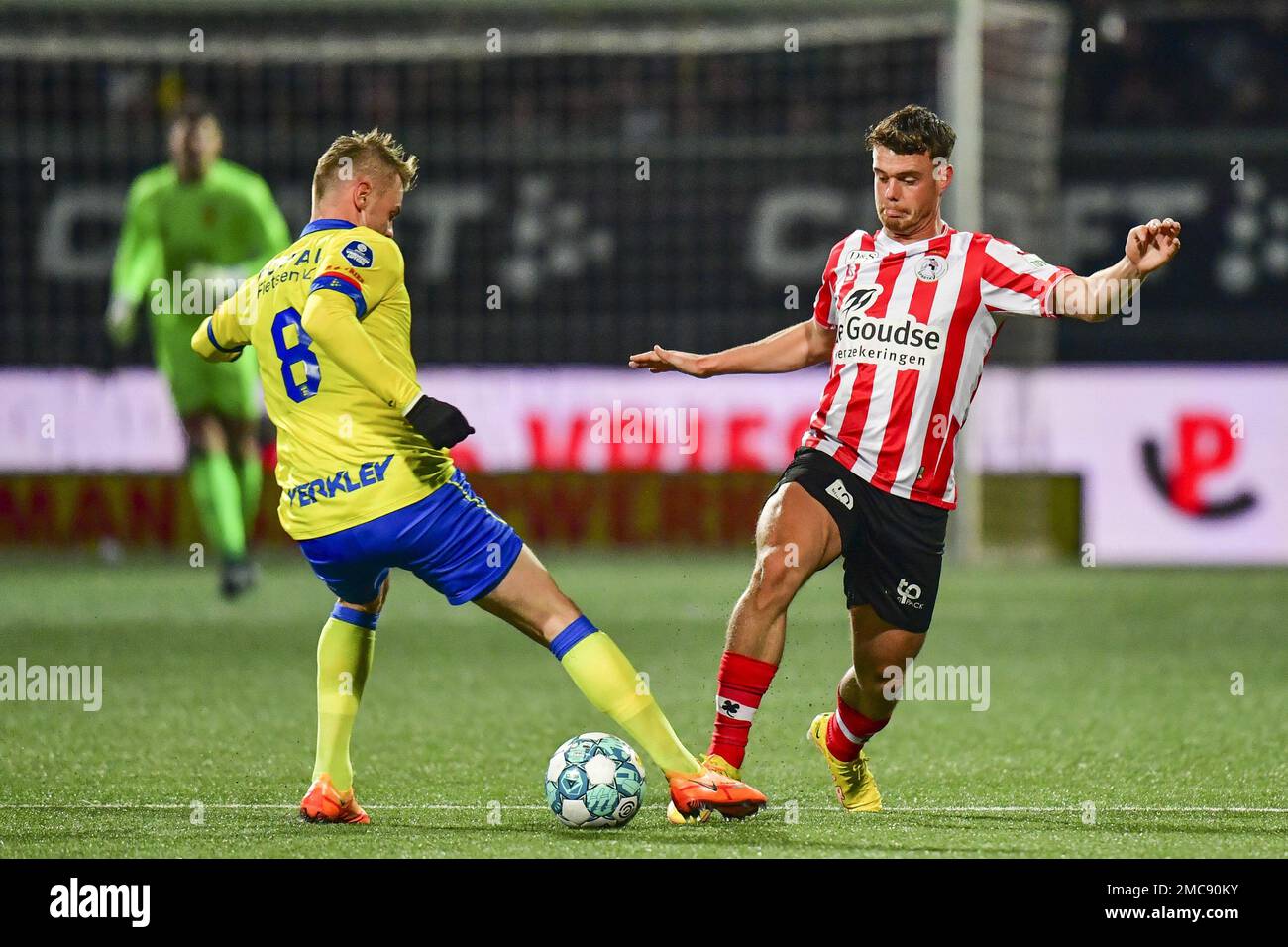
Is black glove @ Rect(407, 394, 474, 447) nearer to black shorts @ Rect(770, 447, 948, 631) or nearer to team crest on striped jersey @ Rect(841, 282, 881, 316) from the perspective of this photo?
black shorts @ Rect(770, 447, 948, 631)

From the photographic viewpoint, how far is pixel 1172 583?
12367mm

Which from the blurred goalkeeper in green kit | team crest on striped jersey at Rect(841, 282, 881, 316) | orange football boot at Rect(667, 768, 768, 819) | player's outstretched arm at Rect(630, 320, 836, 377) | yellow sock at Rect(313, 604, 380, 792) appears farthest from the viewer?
the blurred goalkeeper in green kit

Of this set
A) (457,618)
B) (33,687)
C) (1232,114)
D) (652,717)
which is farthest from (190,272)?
(1232,114)

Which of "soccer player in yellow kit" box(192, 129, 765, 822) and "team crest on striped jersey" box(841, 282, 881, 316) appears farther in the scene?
"team crest on striped jersey" box(841, 282, 881, 316)

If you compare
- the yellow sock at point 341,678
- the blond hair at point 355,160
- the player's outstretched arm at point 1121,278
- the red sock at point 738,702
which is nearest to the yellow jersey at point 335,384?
the blond hair at point 355,160

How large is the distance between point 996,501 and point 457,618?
14.3 feet

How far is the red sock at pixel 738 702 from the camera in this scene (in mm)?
4848

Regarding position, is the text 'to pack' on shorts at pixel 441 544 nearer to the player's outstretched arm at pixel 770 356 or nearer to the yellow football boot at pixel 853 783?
the player's outstretched arm at pixel 770 356

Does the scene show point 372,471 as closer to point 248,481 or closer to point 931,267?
point 931,267

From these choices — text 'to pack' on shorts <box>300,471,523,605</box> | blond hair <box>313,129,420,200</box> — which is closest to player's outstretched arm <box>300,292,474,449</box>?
text 'to pack' on shorts <box>300,471,523,605</box>

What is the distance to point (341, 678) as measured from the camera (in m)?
5.00

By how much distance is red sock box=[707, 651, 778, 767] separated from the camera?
4848 mm

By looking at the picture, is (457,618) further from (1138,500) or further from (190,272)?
(1138,500)

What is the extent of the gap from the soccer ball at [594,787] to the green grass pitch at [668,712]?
0.05 metres
